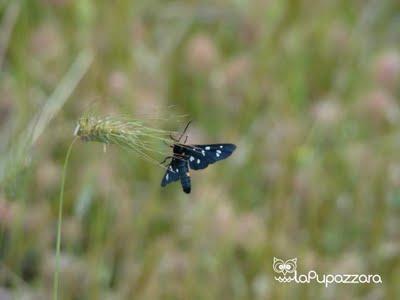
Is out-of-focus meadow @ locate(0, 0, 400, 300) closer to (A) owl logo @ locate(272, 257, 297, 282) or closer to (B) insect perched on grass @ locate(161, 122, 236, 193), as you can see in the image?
(A) owl logo @ locate(272, 257, 297, 282)

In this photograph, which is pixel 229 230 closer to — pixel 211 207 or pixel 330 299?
pixel 211 207

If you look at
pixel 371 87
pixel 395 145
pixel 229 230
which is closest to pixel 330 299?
pixel 229 230

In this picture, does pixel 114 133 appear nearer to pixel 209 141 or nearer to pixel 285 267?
pixel 285 267

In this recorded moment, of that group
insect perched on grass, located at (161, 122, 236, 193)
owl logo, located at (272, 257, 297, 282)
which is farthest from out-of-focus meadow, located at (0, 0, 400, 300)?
insect perched on grass, located at (161, 122, 236, 193)

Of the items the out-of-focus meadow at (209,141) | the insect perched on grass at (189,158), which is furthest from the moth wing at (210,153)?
the out-of-focus meadow at (209,141)

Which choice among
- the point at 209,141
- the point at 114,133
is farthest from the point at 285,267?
the point at 114,133

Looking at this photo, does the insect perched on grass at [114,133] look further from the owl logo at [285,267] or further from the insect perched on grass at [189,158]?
the owl logo at [285,267]
